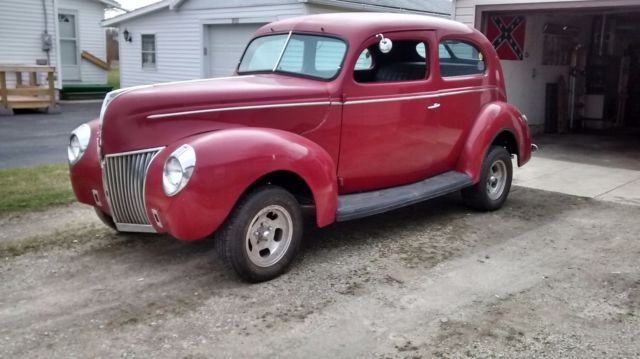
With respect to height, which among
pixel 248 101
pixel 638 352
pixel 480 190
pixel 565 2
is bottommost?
pixel 638 352

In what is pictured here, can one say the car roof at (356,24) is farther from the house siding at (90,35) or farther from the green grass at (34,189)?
the house siding at (90,35)

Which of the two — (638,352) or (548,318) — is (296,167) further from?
(638,352)

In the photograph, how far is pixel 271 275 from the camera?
444 centimetres

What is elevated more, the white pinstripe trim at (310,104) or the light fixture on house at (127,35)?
the light fixture on house at (127,35)

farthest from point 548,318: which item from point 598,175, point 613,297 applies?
point 598,175

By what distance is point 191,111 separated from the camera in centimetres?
427

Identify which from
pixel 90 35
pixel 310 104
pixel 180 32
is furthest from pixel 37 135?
pixel 90 35

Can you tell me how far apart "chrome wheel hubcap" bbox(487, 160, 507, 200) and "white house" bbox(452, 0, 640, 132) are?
5493mm

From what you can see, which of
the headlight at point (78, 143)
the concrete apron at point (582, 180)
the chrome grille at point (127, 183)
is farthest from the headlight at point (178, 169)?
the concrete apron at point (582, 180)

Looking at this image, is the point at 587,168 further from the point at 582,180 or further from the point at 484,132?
the point at 484,132

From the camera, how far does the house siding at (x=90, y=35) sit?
2155cm

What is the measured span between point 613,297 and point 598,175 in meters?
4.99

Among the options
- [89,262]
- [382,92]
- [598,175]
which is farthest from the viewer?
[598,175]

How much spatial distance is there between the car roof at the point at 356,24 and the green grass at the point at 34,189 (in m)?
2.98
